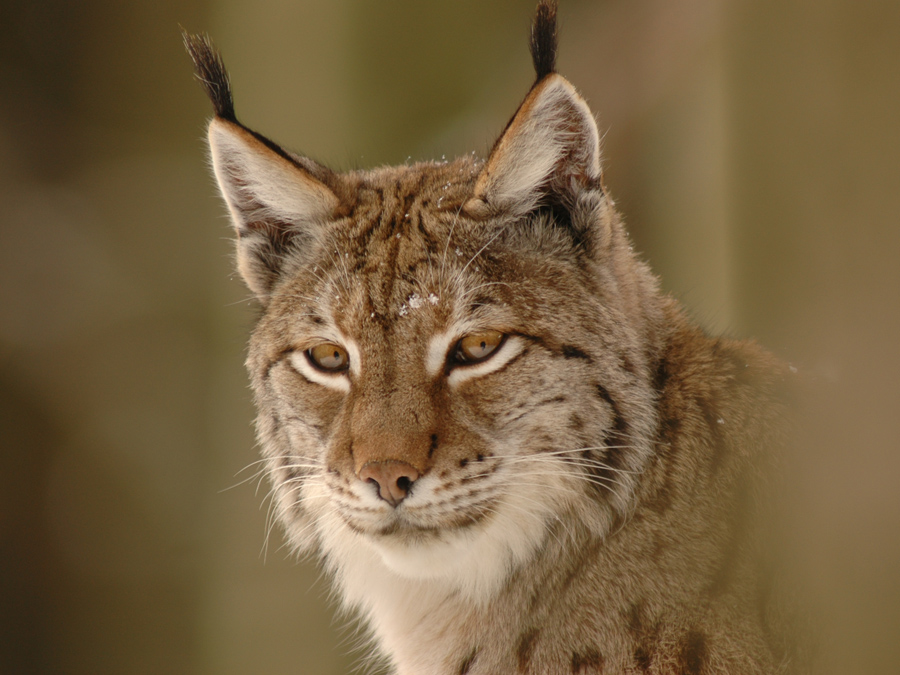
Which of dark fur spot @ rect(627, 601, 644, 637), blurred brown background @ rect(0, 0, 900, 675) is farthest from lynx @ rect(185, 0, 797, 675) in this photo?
blurred brown background @ rect(0, 0, 900, 675)

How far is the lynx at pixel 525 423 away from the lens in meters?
2.43

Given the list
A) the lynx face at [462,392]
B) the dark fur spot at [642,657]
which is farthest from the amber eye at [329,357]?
the dark fur spot at [642,657]

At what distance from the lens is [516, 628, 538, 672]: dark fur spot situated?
2531mm

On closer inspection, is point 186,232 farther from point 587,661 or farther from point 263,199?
point 587,661

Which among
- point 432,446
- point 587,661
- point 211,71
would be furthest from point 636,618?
point 211,71

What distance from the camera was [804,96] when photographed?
116 cm

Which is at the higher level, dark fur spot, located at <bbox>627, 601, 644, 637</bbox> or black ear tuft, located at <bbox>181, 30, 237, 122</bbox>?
black ear tuft, located at <bbox>181, 30, 237, 122</bbox>

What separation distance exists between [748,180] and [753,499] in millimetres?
934

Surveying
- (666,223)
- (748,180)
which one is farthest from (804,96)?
(666,223)

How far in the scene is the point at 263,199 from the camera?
3219mm

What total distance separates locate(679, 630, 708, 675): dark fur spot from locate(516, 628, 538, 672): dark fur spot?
0.48 meters

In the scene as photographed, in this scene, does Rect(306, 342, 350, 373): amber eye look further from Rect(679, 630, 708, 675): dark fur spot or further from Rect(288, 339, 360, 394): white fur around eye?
Rect(679, 630, 708, 675): dark fur spot

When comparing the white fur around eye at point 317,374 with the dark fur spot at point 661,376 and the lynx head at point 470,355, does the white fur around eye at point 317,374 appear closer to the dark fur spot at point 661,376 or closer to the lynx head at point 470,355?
the lynx head at point 470,355

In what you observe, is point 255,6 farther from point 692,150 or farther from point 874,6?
point 874,6
